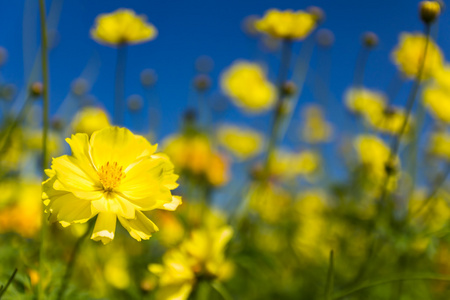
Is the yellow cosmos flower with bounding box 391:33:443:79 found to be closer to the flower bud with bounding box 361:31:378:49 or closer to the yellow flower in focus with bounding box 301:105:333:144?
the flower bud with bounding box 361:31:378:49

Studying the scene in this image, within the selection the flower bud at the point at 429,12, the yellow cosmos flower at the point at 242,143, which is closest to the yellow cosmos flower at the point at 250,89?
the yellow cosmos flower at the point at 242,143

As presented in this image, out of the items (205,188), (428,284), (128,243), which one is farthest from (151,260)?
(428,284)

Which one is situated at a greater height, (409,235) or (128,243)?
(409,235)

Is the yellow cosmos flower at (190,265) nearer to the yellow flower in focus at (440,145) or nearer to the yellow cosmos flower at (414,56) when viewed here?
the yellow cosmos flower at (414,56)

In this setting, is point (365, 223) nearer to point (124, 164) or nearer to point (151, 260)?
point (151, 260)

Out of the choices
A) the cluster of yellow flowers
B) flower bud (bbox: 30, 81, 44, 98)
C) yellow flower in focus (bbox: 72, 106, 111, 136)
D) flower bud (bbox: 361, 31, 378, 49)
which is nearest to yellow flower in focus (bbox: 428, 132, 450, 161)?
the cluster of yellow flowers

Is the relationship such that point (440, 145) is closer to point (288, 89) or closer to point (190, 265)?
point (288, 89)
